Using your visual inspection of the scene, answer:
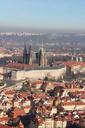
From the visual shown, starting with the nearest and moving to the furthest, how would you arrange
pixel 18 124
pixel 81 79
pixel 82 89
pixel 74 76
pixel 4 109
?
pixel 18 124
pixel 4 109
pixel 82 89
pixel 81 79
pixel 74 76

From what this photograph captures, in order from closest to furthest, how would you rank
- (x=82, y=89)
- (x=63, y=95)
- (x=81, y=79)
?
1. (x=63, y=95)
2. (x=82, y=89)
3. (x=81, y=79)

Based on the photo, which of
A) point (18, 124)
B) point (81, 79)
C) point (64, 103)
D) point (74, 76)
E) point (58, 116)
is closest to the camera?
point (18, 124)

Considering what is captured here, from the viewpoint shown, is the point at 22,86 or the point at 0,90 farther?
the point at 22,86

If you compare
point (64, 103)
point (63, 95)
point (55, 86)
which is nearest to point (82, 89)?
point (55, 86)

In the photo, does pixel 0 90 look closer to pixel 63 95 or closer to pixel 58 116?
pixel 63 95

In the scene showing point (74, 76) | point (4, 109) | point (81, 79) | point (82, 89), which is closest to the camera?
point (4, 109)

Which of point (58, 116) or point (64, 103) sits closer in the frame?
point (58, 116)

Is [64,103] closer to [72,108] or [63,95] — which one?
[72,108]

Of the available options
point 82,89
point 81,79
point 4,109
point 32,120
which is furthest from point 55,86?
point 32,120
